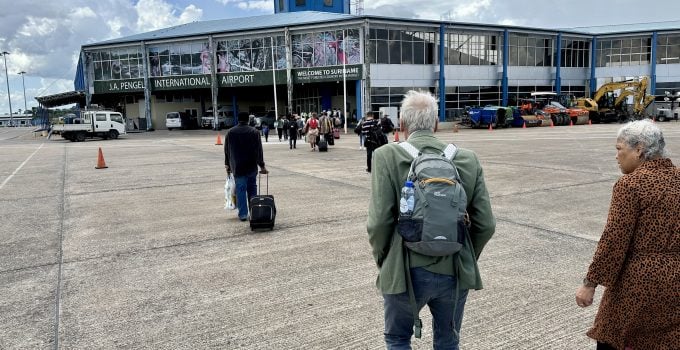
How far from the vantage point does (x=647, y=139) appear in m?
2.37

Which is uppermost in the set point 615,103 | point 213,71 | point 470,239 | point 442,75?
point 213,71

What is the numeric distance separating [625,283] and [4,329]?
4.50 meters

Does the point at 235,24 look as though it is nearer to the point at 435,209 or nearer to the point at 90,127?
the point at 90,127

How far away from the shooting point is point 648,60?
5131 cm

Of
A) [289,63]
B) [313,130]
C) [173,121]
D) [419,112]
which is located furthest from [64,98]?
[419,112]

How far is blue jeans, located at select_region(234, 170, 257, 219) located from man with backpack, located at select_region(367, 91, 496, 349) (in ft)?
16.8

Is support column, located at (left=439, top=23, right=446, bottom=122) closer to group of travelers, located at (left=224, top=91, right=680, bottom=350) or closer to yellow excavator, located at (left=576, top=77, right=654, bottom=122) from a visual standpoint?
yellow excavator, located at (left=576, top=77, right=654, bottom=122)

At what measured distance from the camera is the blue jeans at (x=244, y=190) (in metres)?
7.47

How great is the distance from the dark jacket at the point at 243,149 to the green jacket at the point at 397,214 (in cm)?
500

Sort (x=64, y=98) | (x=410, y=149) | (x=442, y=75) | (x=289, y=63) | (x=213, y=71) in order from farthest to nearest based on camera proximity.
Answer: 1. (x=64, y=98)
2. (x=213, y=71)
3. (x=442, y=75)
4. (x=289, y=63)
5. (x=410, y=149)

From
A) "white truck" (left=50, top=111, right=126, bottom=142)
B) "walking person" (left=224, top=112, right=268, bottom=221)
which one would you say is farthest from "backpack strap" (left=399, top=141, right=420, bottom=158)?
"white truck" (left=50, top=111, right=126, bottom=142)

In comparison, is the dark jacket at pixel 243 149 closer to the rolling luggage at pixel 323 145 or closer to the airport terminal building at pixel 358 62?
the rolling luggage at pixel 323 145

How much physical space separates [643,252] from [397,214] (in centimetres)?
114

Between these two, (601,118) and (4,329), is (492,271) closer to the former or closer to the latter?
(4,329)
